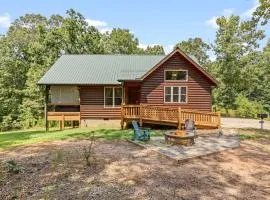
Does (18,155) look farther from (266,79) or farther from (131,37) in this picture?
(131,37)

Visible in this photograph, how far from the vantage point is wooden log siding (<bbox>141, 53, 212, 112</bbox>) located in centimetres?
2233

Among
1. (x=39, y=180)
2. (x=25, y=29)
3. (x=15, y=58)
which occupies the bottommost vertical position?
(x=39, y=180)

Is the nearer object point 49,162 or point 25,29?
point 49,162

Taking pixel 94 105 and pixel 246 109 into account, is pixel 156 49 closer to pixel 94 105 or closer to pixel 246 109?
pixel 246 109

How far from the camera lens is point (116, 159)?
37.5 feet

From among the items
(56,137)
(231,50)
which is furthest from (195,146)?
(231,50)

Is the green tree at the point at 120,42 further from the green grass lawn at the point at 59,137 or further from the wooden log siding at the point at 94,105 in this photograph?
the green grass lawn at the point at 59,137

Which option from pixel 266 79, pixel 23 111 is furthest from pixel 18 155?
pixel 266 79

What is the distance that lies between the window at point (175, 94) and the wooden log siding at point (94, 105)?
13.2ft

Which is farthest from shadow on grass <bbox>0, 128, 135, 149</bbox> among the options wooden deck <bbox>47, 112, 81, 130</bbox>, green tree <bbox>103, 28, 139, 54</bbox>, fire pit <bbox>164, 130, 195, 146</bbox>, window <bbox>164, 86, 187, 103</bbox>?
green tree <bbox>103, 28, 139, 54</bbox>

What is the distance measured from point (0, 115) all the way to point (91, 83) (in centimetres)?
2197

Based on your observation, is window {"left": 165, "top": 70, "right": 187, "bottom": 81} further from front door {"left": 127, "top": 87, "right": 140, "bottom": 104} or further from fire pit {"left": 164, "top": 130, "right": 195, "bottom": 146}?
fire pit {"left": 164, "top": 130, "right": 195, "bottom": 146}

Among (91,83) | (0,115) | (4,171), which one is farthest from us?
(0,115)

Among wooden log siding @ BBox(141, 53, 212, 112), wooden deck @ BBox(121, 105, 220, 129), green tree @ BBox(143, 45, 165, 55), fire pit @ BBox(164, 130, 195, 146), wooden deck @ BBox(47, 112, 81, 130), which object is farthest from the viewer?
green tree @ BBox(143, 45, 165, 55)
